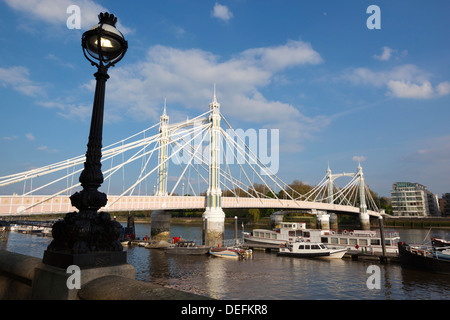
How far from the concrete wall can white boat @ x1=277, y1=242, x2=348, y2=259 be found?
86.1ft

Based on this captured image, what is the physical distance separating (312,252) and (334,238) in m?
5.69

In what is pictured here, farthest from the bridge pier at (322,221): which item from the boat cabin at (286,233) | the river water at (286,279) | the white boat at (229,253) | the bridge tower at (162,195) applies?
the white boat at (229,253)

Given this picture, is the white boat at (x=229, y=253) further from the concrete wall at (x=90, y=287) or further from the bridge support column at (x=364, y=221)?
the bridge support column at (x=364, y=221)

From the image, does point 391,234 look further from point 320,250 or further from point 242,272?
point 242,272

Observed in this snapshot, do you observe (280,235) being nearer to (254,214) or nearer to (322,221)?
(322,221)

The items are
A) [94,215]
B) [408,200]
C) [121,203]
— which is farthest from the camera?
[408,200]

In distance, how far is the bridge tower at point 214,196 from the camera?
34.4m

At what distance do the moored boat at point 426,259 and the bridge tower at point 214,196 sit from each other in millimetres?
18860

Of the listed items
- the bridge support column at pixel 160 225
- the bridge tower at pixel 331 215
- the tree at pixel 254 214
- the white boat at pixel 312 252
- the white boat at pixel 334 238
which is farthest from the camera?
the tree at pixel 254 214

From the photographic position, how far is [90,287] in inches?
122

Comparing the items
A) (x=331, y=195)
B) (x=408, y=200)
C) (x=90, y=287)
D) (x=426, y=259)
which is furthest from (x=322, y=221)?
(x=90, y=287)

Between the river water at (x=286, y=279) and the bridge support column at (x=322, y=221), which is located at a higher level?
the bridge support column at (x=322, y=221)
